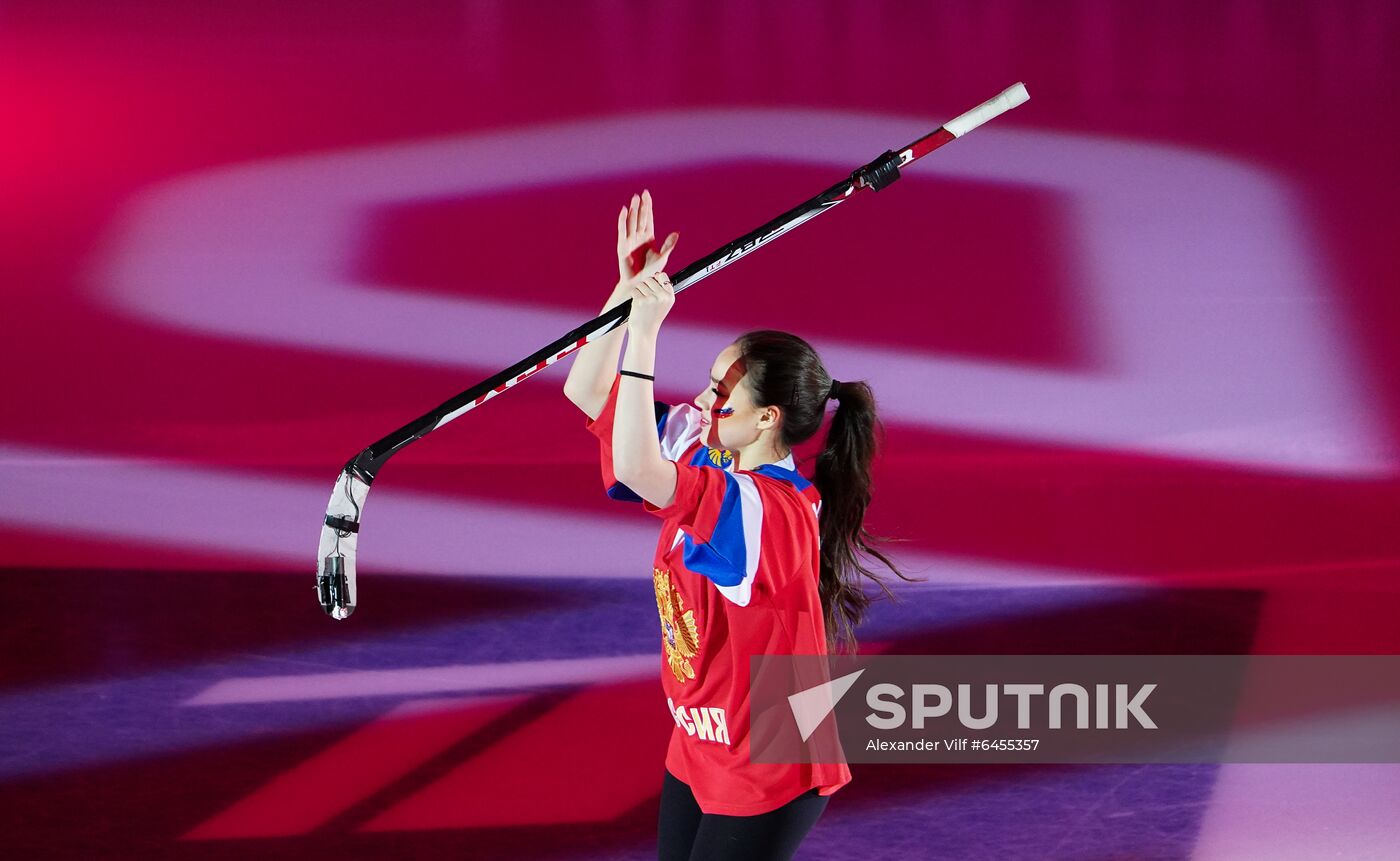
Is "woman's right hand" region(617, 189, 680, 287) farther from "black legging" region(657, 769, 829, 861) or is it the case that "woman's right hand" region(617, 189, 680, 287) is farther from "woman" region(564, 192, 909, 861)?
"black legging" region(657, 769, 829, 861)

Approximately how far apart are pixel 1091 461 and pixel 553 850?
408 cm

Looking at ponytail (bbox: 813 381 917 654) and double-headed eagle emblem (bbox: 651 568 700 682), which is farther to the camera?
ponytail (bbox: 813 381 917 654)

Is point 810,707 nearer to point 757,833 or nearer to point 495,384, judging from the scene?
point 757,833

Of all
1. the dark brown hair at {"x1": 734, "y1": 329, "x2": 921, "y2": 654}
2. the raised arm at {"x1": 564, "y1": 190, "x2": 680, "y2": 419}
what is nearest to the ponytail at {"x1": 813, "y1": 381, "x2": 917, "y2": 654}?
the dark brown hair at {"x1": 734, "y1": 329, "x2": 921, "y2": 654}

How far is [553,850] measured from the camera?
3.14 m

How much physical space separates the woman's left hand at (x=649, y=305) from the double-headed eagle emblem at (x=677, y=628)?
41cm

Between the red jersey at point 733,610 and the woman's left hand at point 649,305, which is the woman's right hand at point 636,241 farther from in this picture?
the red jersey at point 733,610

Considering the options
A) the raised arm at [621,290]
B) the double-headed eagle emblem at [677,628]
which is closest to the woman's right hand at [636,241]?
the raised arm at [621,290]

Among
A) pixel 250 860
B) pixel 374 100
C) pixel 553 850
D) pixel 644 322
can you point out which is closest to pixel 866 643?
pixel 553 850

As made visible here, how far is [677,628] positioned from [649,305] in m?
0.52

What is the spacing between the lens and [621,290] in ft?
7.21

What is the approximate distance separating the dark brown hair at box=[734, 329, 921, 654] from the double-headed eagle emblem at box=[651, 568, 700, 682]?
0.24 m

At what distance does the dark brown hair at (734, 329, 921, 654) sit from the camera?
2.13 m

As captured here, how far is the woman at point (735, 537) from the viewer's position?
1919 millimetres
